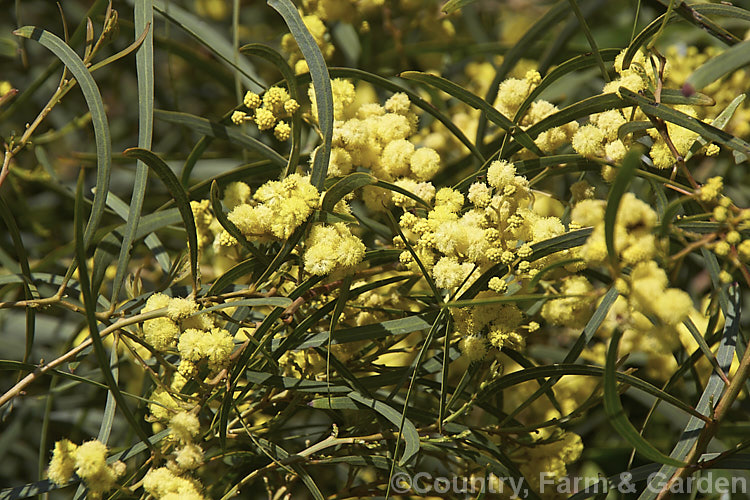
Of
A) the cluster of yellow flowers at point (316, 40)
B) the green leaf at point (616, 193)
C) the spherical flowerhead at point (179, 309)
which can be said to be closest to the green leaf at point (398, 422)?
the spherical flowerhead at point (179, 309)

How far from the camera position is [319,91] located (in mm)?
758

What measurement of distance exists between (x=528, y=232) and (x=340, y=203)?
0.75 feet

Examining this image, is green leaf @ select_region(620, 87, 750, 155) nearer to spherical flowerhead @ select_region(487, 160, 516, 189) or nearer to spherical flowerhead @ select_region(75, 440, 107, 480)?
spherical flowerhead @ select_region(487, 160, 516, 189)

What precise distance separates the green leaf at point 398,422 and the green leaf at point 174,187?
24cm

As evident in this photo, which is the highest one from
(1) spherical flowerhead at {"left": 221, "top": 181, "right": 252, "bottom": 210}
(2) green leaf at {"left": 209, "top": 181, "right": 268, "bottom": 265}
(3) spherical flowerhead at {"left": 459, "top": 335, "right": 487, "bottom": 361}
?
(1) spherical flowerhead at {"left": 221, "top": 181, "right": 252, "bottom": 210}

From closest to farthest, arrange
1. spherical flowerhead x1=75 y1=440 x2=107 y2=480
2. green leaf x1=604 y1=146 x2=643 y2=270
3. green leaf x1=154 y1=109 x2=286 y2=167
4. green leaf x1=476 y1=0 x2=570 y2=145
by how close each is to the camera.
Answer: green leaf x1=604 y1=146 x2=643 y2=270, spherical flowerhead x1=75 y1=440 x2=107 y2=480, green leaf x1=154 y1=109 x2=286 y2=167, green leaf x1=476 y1=0 x2=570 y2=145

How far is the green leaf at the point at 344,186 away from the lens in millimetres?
704

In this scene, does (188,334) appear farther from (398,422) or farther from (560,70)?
(560,70)

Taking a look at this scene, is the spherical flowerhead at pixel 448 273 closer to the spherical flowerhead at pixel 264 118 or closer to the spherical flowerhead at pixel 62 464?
the spherical flowerhead at pixel 264 118

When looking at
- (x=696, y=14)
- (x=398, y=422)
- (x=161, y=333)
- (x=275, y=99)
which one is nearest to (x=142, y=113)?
(x=275, y=99)

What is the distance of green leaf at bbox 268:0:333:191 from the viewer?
0.75 meters

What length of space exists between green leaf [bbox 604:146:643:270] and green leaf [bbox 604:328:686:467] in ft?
0.29

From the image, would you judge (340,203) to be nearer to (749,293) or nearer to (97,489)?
(97,489)

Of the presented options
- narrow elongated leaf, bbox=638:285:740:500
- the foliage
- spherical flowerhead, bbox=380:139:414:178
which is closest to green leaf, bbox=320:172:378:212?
the foliage
